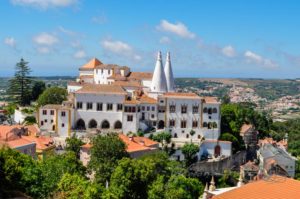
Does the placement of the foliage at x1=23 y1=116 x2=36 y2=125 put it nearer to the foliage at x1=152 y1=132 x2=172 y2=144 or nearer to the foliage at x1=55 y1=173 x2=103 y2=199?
the foliage at x1=152 y1=132 x2=172 y2=144

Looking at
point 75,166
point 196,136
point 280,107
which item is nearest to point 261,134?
point 196,136

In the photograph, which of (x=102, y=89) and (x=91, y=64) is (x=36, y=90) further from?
(x=102, y=89)

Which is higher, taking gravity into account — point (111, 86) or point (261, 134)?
point (111, 86)

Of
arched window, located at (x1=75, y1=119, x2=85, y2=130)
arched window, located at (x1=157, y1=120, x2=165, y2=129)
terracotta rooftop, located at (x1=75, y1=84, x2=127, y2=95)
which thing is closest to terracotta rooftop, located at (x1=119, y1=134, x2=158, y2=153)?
arched window, located at (x1=157, y1=120, x2=165, y2=129)

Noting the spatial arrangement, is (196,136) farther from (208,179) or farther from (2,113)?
(2,113)

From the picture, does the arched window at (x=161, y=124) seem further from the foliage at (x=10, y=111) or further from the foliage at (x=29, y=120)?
the foliage at (x=10, y=111)

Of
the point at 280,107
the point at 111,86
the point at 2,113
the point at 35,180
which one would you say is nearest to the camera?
the point at 35,180

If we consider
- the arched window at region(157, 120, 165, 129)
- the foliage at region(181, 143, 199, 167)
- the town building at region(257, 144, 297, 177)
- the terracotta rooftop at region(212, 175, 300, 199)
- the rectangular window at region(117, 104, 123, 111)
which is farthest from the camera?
the arched window at region(157, 120, 165, 129)
